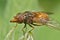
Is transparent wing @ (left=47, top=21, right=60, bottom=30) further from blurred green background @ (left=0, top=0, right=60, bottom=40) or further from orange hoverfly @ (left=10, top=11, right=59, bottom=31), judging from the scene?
blurred green background @ (left=0, top=0, right=60, bottom=40)

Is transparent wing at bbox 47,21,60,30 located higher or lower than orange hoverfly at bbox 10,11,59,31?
lower

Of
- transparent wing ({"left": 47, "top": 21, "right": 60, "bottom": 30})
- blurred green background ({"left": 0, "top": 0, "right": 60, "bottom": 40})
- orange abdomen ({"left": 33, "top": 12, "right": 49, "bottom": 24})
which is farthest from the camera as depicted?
blurred green background ({"left": 0, "top": 0, "right": 60, "bottom": 40})

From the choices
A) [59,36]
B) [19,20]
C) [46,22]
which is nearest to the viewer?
[46,22]

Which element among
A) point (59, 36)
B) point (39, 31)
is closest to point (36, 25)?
point (39, 31)

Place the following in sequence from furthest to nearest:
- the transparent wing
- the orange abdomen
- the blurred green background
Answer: the blurred green background
the orange abdomen
the transparent wing

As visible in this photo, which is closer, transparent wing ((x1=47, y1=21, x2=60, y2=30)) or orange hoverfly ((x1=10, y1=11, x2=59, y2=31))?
transparent wing ((x1=47, y1=21, x2=60, y2=30))

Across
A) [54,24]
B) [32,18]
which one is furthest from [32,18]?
[54,24]

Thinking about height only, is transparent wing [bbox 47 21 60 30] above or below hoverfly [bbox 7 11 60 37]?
below

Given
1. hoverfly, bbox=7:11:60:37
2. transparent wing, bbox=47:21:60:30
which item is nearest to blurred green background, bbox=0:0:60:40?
hoverfly, bbox=7:11:60:37

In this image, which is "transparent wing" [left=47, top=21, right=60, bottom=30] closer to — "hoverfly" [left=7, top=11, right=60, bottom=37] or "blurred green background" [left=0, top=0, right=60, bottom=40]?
"hoverfly" [left=7, top=11, right=60, bottom=37]

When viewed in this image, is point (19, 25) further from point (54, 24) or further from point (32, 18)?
point (54, 24)

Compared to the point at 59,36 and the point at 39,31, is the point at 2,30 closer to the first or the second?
the point at 39,31
